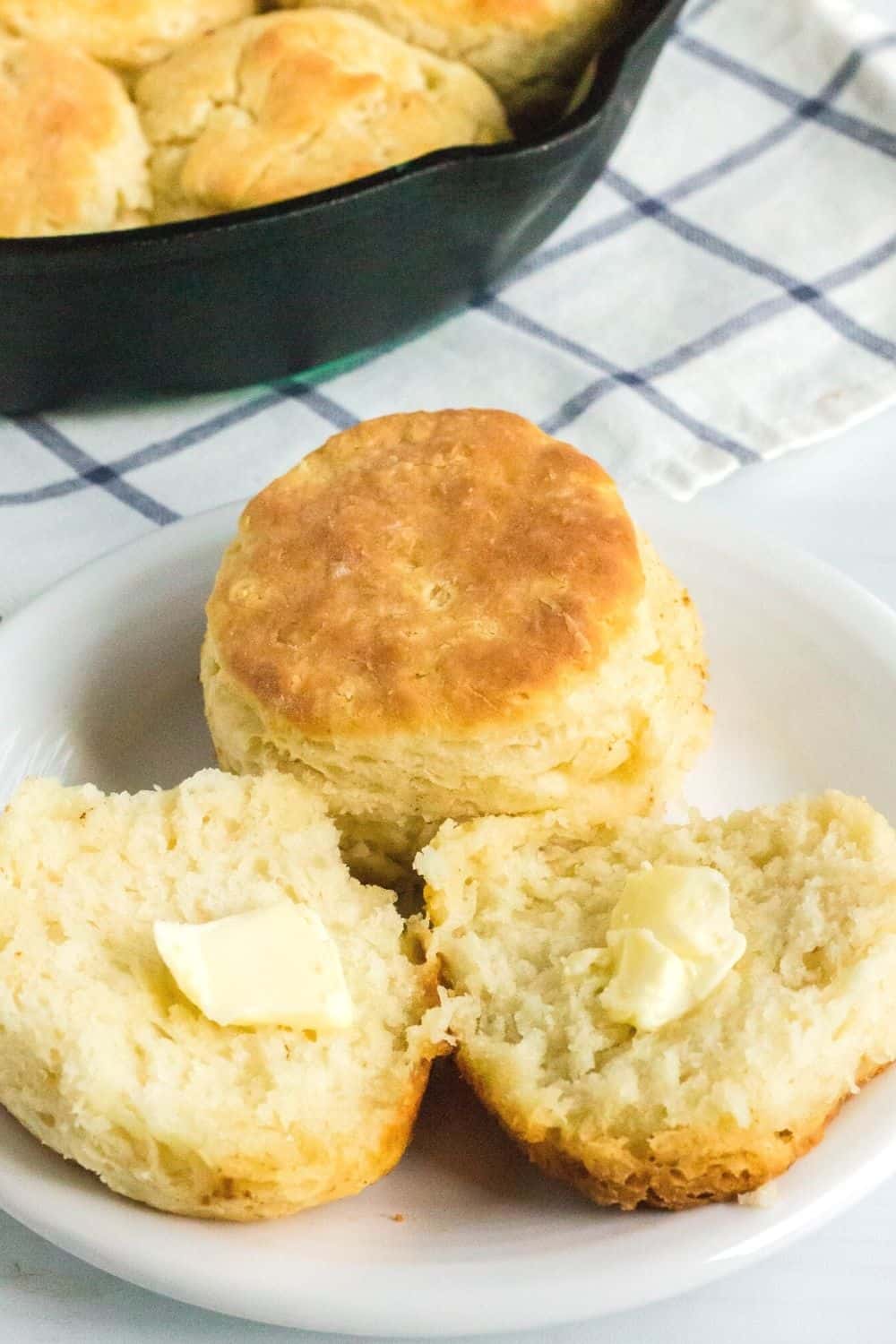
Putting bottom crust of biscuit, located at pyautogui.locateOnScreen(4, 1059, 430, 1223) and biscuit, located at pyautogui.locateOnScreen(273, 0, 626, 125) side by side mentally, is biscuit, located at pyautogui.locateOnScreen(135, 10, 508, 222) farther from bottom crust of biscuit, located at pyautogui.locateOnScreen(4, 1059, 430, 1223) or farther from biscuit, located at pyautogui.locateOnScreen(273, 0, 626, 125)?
bottom crust of biscuit, located at pyautogui.locateOnScreen(4, 1059, 430, 1223)

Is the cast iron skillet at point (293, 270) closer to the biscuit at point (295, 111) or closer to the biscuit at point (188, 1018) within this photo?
the biscuit at point (295, 111)

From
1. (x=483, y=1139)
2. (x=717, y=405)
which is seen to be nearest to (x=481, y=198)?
(x=717, y=405)

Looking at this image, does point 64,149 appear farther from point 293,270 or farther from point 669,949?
point 669,949

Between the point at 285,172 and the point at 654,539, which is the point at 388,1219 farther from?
the point at 285,172

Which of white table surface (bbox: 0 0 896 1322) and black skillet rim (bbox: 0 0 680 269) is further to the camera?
black skillet rim (bbox: 0 0 680 269)

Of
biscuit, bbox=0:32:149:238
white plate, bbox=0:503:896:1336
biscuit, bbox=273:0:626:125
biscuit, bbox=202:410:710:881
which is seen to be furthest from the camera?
biscuit, bbox=273:0:626:125

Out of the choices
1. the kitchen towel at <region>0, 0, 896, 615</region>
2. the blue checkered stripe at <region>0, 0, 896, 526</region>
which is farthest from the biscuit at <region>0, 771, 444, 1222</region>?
the blue checkered stripe at <region>0, 0, 896, 526</region>

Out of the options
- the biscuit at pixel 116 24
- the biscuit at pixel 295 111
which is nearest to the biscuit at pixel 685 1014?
the biscuit at pixel 295 111
